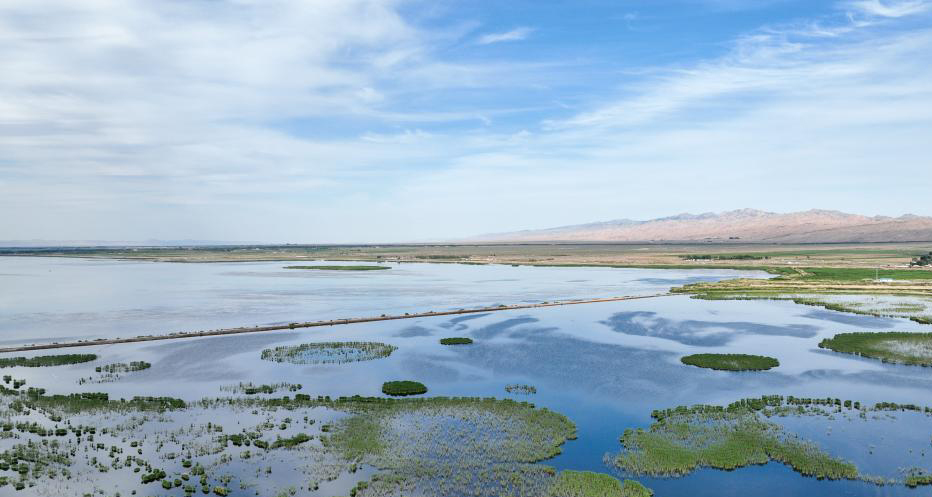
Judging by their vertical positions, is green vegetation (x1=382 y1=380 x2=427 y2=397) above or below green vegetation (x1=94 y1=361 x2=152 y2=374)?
below

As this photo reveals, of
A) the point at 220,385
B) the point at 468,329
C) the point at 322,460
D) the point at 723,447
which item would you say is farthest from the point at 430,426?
the point at 468,329

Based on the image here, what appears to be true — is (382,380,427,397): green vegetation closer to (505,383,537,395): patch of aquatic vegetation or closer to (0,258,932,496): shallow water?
(0,258,932,496): shallow water

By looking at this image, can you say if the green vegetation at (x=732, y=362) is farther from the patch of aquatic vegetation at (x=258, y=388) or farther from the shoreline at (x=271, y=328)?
the shoreline at (x=271, y=328)

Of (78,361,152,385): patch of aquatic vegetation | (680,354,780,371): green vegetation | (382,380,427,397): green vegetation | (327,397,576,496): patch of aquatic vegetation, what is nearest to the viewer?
(327,397,576,496): patch of aquatic vegetation

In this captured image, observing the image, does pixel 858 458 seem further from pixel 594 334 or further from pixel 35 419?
pixel 35 419

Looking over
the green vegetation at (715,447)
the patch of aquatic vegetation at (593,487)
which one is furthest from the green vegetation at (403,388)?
the patch of aquatic vegetation at (593,487)

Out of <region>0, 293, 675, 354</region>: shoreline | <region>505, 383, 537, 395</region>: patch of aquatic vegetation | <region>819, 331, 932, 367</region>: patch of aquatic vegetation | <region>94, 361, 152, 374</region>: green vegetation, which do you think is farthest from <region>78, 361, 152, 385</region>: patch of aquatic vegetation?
<region>819, 331, 932, 367</region>: patch of aquatic vegetation
